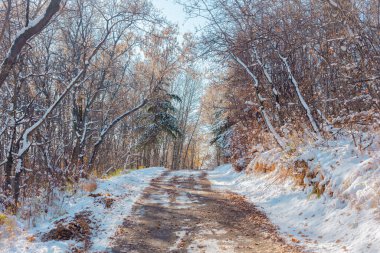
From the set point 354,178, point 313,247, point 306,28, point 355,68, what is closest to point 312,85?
point 306,28

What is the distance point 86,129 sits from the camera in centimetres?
1375

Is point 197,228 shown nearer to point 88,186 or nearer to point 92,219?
point 92,219

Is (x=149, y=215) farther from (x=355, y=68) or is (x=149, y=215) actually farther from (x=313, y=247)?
(x=355, y=68)

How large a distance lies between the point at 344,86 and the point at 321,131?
1.42 m

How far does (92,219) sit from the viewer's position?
711 cm

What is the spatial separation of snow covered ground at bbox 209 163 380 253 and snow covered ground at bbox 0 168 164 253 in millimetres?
3334

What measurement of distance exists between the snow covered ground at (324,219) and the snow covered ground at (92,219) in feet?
10.9

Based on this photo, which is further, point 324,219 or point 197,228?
point 197,228

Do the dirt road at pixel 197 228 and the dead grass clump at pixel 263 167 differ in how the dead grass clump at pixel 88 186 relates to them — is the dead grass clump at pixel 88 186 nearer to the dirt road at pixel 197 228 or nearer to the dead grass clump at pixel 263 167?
the dirt road at pixel 197 228

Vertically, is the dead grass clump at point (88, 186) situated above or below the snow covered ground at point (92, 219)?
above

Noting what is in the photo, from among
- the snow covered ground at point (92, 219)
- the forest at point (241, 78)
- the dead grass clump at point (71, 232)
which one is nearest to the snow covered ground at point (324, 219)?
the forest at point (241, 78)

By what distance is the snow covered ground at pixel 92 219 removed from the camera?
17.2 ft

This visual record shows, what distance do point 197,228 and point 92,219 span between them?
224 cm

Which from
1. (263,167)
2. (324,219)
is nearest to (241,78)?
(263,167)
